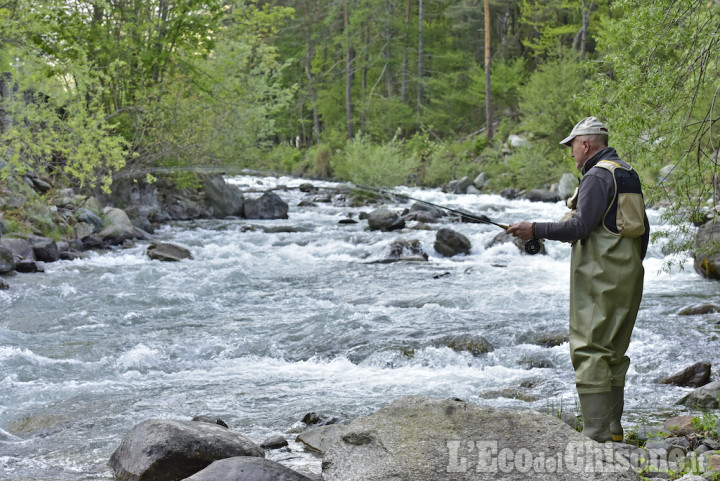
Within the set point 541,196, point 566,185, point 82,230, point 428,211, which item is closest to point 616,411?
point 82,230

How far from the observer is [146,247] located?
1405 cm

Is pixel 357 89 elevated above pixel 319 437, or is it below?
above

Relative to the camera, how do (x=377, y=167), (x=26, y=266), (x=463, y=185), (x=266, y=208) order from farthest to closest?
(x=463, y=185) < (x=377, y=167) < (x=266, y=208) < (x=26, y=266)

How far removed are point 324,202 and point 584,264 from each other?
20.6 meters

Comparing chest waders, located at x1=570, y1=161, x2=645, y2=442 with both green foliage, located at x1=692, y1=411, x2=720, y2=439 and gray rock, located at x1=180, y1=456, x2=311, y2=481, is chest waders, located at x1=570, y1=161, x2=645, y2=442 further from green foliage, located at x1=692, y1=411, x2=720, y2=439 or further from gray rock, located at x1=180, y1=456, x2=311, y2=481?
gray rock, located at x1=180, y1=456, x2=311, y2=481

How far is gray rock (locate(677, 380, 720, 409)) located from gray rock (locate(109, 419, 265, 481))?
3.32 m

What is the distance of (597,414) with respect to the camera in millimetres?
3760

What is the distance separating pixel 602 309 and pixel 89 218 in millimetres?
13741

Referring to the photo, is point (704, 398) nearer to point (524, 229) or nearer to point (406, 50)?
point (524, 229)

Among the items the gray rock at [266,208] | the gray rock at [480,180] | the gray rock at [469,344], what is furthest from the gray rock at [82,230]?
the gray rock at [480,180]

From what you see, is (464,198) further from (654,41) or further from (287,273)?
(654,41)

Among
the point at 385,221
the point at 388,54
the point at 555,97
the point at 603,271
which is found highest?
the point at 388,54

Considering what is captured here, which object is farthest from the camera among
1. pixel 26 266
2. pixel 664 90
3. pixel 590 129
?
pixel 26 266

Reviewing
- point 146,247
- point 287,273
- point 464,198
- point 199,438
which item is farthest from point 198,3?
point 199,438
